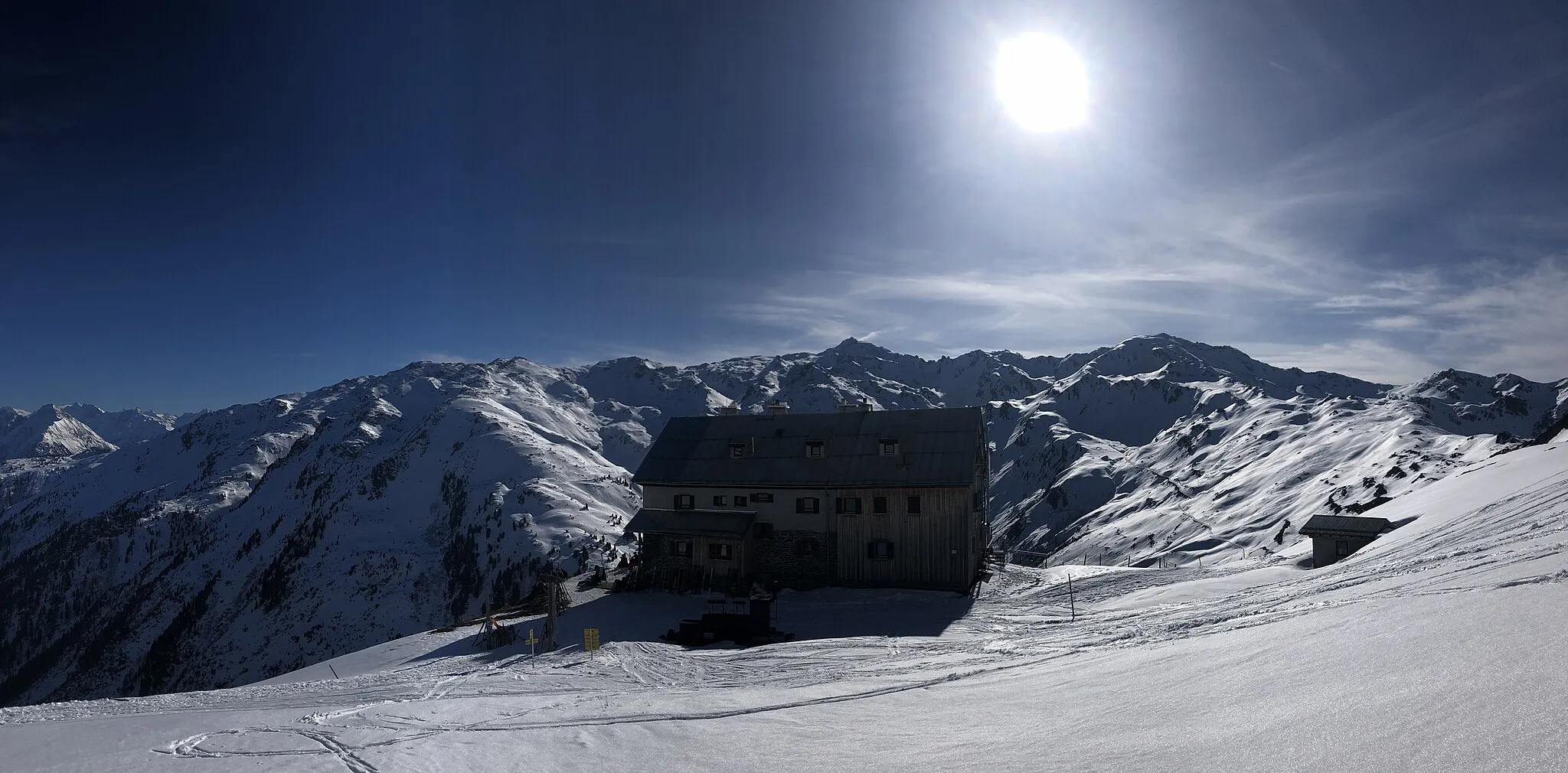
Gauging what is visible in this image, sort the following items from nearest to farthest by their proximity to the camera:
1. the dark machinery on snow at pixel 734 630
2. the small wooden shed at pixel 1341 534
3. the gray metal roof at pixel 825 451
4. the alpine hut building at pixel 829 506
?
the dark machinery on snow at pixel 734 630, the small wooden shed at pixel 1341 534, the alpine hut building at pixel 829 506, the gray metal roof at pixel 825 451

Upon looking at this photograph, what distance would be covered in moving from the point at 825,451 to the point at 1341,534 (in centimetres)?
2839

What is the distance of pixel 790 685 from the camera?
54.0ft

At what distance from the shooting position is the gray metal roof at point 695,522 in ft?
132

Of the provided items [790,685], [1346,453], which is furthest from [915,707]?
[1346,453]

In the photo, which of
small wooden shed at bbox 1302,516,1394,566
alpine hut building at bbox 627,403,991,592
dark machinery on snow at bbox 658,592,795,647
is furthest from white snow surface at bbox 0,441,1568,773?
alpine hut building at bbox 627,403,991,592

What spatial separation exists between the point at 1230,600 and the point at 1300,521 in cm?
7414

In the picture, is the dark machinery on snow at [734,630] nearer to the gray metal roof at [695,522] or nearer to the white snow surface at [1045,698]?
the white snow surface at [1045,698]

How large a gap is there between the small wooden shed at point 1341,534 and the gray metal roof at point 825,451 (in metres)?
19.1

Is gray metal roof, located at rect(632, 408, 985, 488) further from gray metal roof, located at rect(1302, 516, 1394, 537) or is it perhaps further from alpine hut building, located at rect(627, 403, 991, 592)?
gray metal roof, located at rect(1302, 516, 1394, 537)

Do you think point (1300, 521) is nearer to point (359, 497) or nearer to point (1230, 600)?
point (1230, 600)

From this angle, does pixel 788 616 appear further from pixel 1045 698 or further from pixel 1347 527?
pixel 1347 527

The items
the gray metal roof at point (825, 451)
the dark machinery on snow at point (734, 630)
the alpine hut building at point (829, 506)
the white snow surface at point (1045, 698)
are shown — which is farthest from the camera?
the gray metal roof at point (825, 451)

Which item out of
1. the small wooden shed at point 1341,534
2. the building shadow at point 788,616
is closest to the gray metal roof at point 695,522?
the building shadow at point 788,616

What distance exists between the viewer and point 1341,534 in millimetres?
38156
